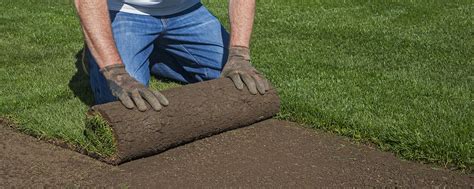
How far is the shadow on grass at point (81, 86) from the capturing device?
4.95m

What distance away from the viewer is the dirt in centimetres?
354

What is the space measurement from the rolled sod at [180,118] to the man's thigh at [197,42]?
2.73 ft

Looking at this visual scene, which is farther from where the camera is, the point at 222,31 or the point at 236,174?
the point at 222,31

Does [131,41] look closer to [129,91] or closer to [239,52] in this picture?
[239,52]

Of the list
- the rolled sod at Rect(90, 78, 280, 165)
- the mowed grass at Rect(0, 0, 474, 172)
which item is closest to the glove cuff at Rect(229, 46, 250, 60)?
the rolled sod at Rect(90, 78, 280, 165)

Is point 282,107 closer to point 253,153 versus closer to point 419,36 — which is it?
point 253,153

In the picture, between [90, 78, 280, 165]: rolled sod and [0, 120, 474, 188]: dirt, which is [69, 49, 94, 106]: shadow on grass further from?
[90, 78, 280, 165]: rolled sod

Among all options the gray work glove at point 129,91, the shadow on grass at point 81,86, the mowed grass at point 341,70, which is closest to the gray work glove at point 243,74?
the mowed grass at point 341,70

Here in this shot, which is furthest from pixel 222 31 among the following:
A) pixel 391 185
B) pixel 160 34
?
pixel 391 185

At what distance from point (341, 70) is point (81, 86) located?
1961 millimetres

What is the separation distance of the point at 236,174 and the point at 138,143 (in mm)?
529

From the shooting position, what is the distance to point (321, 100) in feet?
15.5

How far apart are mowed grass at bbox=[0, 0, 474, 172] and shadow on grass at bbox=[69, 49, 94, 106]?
14 mm

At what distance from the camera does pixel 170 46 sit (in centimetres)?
513
